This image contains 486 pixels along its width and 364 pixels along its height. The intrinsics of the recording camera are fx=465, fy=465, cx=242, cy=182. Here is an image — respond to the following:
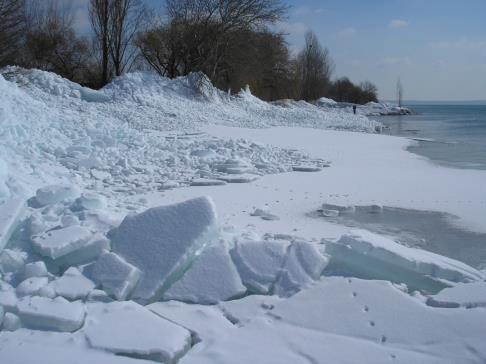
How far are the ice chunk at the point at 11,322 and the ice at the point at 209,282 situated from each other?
93 cm

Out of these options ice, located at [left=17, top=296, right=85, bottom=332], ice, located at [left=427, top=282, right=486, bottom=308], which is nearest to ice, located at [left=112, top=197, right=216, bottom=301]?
ice, located at [left=17, top=296, right=85, bottom=332]

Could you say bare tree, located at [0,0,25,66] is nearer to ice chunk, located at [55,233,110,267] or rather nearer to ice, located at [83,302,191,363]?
ice chunk, located at [55,233,110,267]

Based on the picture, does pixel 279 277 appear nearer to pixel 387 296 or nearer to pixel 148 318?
pixel 387 296

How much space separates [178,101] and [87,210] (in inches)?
542

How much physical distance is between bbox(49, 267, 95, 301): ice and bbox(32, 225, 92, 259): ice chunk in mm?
199

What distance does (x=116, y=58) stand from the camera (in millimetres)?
22828

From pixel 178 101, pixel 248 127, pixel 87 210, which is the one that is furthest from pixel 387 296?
pixel 178 101

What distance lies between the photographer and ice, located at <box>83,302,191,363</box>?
262cm

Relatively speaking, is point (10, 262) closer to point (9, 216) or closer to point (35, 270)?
point (35, 270)

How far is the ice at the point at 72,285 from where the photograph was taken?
3.15m

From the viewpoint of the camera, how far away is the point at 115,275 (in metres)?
3.27

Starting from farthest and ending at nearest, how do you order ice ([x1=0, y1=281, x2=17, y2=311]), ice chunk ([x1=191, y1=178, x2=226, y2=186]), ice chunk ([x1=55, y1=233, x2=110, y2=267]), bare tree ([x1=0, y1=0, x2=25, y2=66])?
bare tree ([x1=0, y1=0, x2=25, y2=66]) → ice chunk ([x1=191, y1=178, x2=226, y2=186]) → ice chunk ([x1=55, y1=233, x2=110, y2=267]) → ice ([x1=0, y1=281, x2=17, y2=311])

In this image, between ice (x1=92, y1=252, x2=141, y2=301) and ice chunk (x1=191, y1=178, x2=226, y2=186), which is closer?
ice (x1=92, y1=252, x2=141, y2=301)

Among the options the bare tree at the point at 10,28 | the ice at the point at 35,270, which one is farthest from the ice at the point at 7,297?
the bare tree at the point at 10,28
